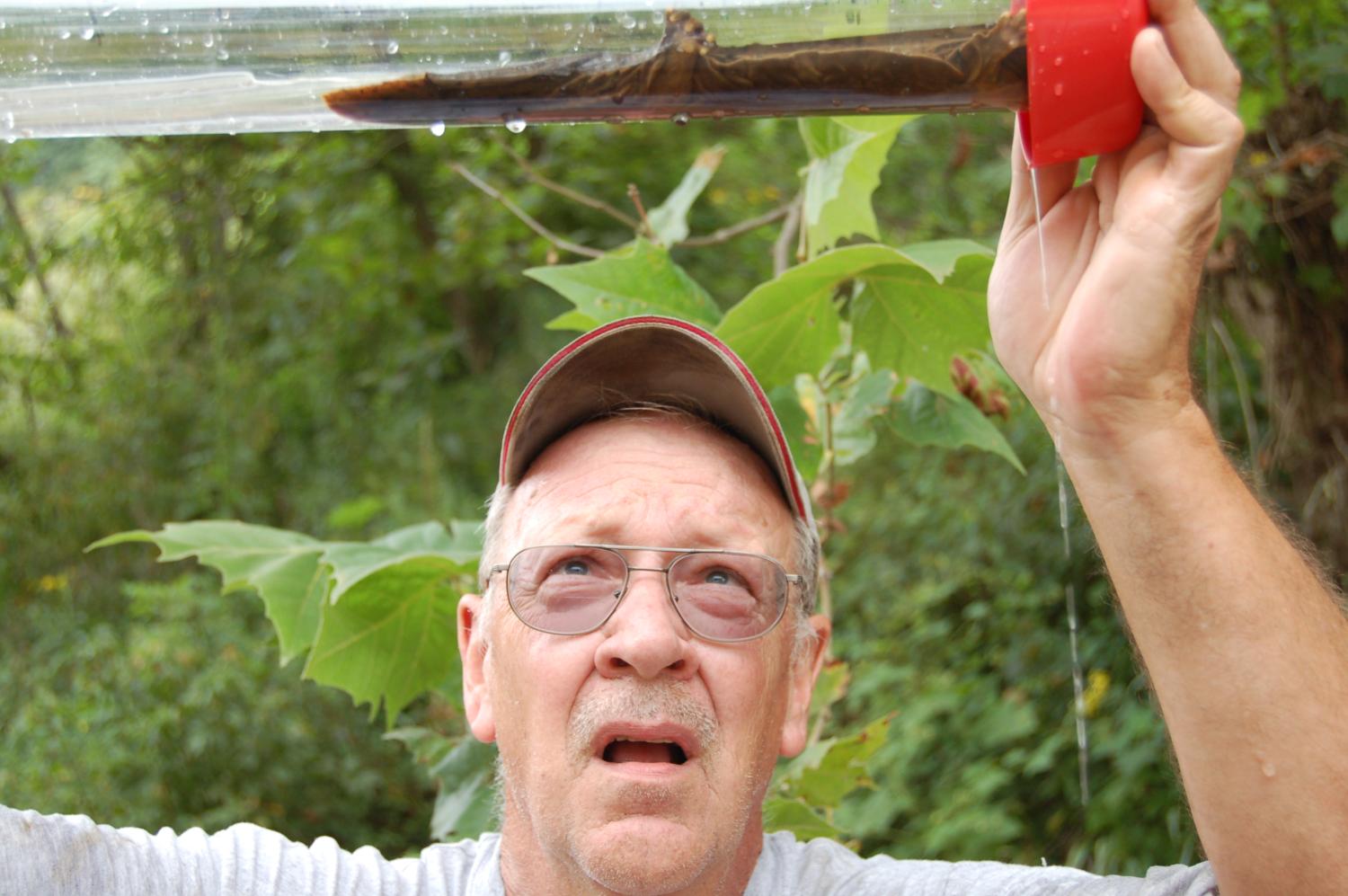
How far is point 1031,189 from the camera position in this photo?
4.83 ft

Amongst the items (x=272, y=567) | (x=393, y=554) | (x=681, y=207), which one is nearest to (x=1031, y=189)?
(x=681, y=207)

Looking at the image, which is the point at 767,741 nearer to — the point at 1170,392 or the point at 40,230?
the point at 1170,392

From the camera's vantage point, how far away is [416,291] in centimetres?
706

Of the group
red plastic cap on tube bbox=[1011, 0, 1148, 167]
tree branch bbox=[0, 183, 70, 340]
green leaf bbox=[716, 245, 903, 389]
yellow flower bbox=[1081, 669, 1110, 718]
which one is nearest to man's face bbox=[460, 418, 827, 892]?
green leaf bbox=[716, 245, 903, 389]

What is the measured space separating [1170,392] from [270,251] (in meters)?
5.99

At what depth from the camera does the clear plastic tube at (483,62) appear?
1.23 metres

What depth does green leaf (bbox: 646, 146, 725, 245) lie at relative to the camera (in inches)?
99.1

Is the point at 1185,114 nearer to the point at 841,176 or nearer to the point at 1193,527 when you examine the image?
the point at 1193,527

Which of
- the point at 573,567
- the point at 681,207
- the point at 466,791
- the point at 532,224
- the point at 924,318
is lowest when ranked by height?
the point at 466,791

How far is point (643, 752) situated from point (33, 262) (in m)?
4.90

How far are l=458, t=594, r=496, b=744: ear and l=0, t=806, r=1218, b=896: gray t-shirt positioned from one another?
0.15 meters

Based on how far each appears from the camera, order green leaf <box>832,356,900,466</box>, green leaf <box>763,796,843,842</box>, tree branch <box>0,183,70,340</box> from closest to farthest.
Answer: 1. green leaf <box>763,796,843,842</box>
2. green leaf <box>832,356,900,466</box>
3. tree branch <box>0,183,70,340</box>

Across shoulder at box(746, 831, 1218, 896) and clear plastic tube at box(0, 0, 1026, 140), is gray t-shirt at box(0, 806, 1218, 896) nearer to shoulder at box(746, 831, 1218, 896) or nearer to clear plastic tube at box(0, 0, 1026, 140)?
shoulder at box(746, 831, 1218, 896)

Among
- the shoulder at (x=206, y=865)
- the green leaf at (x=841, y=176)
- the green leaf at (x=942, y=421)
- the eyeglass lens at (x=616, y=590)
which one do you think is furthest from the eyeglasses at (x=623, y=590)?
the green leaf at (x=841, y=176)
